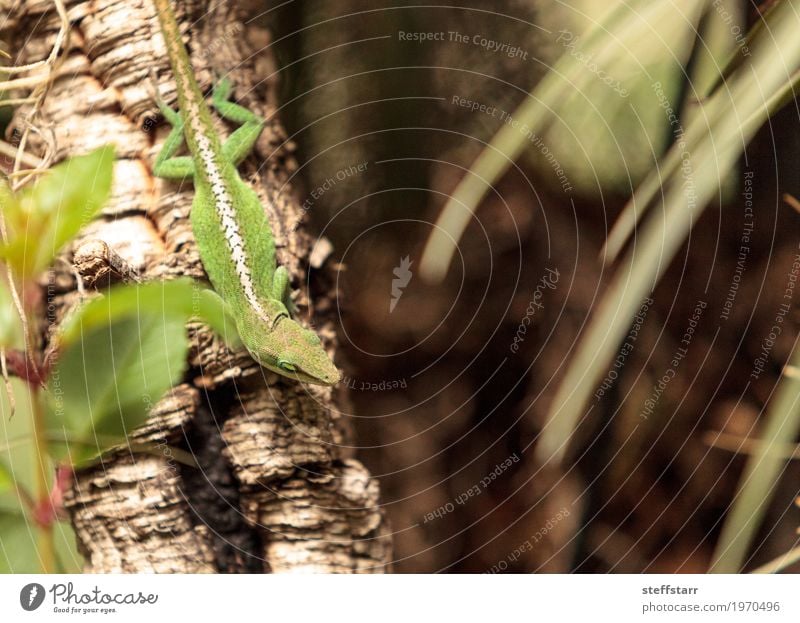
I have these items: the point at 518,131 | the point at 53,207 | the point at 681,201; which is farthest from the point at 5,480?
the point at 681,201

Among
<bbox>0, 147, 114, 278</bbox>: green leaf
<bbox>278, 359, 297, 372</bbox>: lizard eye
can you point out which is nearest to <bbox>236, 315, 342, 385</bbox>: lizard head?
<bbox>278, 359, 297, 372</bbox>: lizard eye

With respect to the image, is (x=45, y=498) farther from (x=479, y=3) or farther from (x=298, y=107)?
(x=479, y=3)
